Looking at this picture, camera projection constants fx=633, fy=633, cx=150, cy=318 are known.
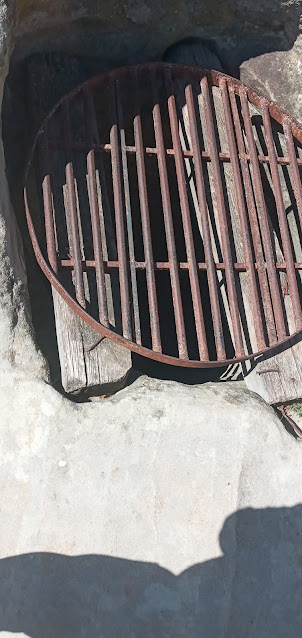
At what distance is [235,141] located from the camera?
109 inches

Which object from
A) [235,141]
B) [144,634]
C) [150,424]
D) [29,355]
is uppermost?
[235,141]

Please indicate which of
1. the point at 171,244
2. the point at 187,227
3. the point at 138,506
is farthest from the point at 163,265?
the point at 138,506

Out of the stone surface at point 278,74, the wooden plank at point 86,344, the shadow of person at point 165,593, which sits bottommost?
the shadow of person at point 165,593

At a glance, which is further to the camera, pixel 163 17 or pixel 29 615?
pixel 163 17

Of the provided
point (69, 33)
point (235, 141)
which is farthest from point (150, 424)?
point (69, 33)

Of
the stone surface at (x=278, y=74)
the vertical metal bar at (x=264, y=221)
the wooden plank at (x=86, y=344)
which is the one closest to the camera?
the wooden plank at (x=86, y=344)

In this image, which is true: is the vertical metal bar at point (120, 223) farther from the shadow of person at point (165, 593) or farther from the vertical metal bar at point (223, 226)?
the shadow of person at point (165, 593)

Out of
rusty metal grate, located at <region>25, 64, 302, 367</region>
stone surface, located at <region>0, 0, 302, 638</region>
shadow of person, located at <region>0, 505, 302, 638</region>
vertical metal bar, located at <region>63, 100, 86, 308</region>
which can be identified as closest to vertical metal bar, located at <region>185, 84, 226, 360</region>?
rusty metal grate, located at <region>25, 64, 302, 367</region>

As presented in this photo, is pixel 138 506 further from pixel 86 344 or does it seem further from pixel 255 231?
pixel 255 231

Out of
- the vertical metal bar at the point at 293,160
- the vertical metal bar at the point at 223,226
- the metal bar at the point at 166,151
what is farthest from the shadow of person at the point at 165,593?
the metal bar at the point at 166,151

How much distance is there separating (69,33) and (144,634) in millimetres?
2315

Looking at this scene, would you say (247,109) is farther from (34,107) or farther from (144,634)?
(144,634)

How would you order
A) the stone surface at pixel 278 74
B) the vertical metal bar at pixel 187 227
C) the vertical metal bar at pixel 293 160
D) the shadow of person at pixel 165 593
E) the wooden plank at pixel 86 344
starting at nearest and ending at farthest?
the shadow of person at pixel 165 593, the wooden plank at pixel 86 344, the vertical metal bar at pixel 187 227, the vertical metal bar at pixel 293 160, the stone surface at pixel 278 74

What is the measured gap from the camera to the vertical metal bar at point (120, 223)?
2287 millimetres
